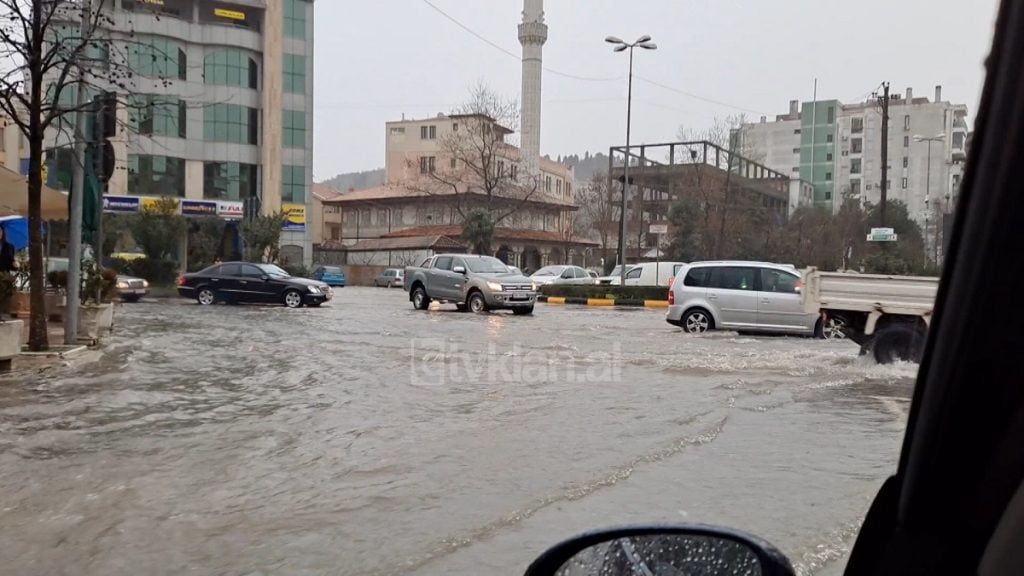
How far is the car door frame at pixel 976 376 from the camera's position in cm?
145

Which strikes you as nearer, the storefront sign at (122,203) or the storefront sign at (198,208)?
the storefront sign at (122,203)

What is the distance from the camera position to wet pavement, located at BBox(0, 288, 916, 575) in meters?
4.68

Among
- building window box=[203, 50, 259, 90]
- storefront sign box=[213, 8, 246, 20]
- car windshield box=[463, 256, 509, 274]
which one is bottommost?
car windshield box=[463, 256, 509, 274]

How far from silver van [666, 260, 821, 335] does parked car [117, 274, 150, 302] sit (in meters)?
19.1

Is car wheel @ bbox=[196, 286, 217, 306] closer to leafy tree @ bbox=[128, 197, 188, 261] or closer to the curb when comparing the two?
leafy tree @ bbox=[128, 197, 188, 261]

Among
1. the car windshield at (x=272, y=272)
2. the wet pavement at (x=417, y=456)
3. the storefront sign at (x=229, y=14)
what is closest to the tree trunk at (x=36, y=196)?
the wet pavement at (x=417, y=456)

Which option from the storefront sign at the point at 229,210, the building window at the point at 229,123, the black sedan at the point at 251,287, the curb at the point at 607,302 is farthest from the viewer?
the building window at the point at 229,123

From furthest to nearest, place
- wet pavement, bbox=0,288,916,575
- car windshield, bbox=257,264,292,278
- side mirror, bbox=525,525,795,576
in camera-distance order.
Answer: car windshield, bbox=257,264,292,278, wet pavement, bbox=0,288,916,575, side mirror, bbox=525,525,795,576

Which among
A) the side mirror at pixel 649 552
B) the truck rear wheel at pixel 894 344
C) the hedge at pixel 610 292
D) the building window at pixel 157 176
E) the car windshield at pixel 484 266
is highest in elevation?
the building window at pixel 157 176

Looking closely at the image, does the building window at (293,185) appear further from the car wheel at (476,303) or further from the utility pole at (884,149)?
the utility pole at (884,149)

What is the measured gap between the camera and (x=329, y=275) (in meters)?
48.8

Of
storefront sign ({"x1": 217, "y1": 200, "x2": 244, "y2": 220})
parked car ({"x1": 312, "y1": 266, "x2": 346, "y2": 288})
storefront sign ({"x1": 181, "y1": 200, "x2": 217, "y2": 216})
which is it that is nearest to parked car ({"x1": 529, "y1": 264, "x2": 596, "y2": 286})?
parked car ({"x1": 312, "y1": 266, "x2": 346, "y2": 288})

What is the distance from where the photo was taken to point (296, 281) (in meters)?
25.4

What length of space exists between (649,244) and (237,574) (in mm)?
50156
